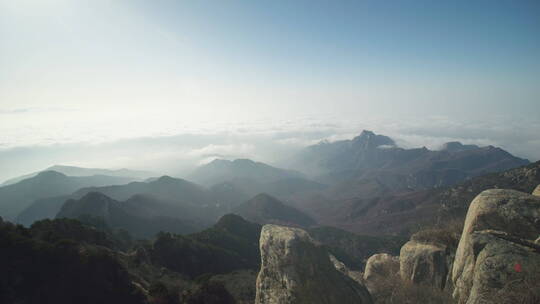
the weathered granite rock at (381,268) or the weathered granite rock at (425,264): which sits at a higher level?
the weathered granite rock at (425,264)

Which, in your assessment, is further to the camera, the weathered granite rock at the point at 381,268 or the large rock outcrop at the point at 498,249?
the weathered granite rock at the point at 381,268

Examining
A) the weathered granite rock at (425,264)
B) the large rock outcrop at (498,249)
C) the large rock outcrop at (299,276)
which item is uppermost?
the large rock outcrop at (498,249)

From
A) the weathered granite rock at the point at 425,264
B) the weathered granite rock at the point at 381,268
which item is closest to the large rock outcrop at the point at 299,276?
the weathered granite rock at the point at 425,264

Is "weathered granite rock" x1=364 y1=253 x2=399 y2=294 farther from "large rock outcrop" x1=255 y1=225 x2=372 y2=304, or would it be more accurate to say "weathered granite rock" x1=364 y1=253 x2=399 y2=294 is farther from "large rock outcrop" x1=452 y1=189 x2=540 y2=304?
"large rock outcrop" x1=452 y1=189 x2=540 y2=304

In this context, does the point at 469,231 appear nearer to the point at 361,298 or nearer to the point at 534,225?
the point at 534,225

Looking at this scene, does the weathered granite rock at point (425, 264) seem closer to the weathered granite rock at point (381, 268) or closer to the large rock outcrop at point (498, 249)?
the weathered granite rock at point (381, 268)
